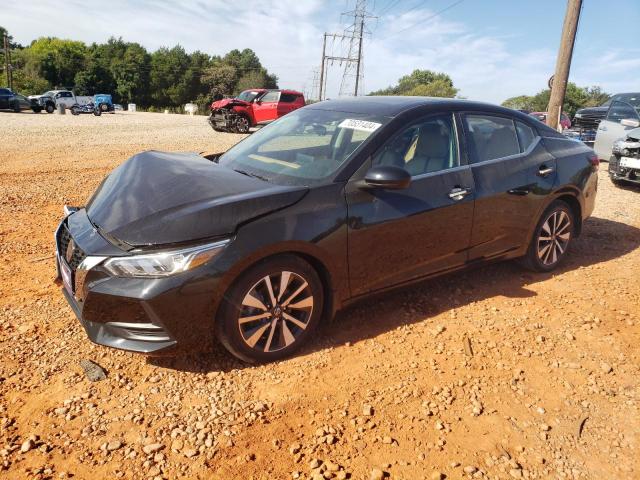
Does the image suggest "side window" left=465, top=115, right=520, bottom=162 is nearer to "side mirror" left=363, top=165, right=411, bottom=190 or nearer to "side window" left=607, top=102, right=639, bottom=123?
"side mirror" left=363, top=165, right=411, bottom=190

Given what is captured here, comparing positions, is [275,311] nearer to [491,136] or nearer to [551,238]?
[491,136]

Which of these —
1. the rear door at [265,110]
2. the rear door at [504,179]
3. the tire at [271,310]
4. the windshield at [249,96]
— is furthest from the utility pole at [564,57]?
the windshield at [249,96]

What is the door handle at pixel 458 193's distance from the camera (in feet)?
11.6

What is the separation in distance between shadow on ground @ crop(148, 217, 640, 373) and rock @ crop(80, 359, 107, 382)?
0.94ft

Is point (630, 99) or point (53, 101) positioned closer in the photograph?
point (630, 99)

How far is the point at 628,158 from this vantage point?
8375 mm

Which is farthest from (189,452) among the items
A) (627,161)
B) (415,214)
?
(627,161)

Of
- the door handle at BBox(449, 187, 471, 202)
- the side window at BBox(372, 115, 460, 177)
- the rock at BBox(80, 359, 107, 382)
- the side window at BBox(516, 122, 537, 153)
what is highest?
the side window at BBox(516, 122, 537, 153)

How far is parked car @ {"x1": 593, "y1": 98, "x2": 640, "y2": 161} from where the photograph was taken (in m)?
9.79

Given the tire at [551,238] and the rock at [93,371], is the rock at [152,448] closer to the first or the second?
the rock at [93,371]

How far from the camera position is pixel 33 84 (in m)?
61.1

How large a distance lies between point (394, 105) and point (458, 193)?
843mm

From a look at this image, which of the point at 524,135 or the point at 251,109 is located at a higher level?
the point at 251,109

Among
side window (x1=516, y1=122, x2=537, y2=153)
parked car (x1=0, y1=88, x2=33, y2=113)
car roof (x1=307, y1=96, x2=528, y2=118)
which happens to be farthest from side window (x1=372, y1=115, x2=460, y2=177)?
parked car (x1=0, y1=88, x2=33, y2=113)
